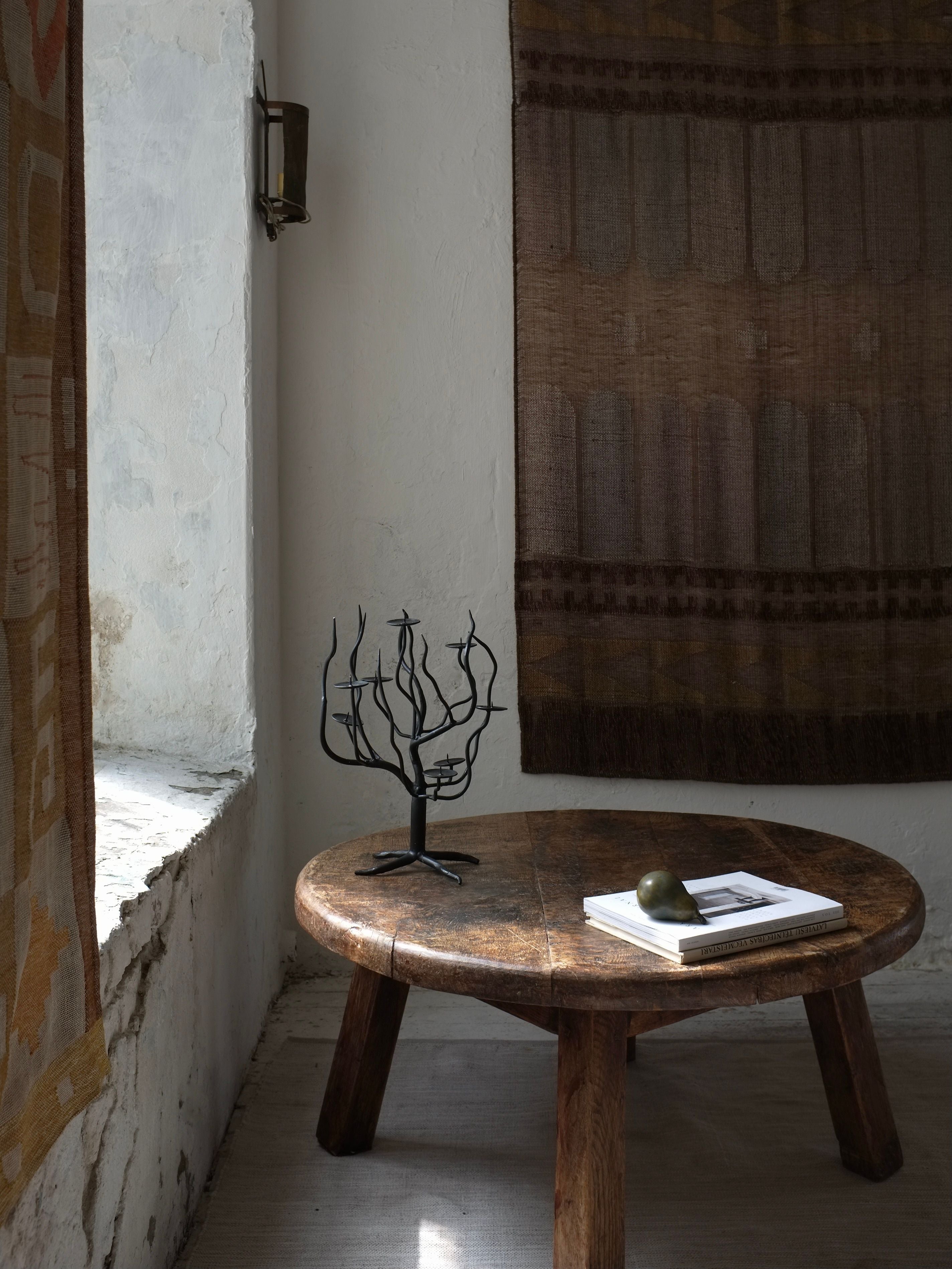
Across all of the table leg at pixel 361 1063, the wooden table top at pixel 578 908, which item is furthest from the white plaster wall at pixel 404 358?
the table leg at pixel 361 1063

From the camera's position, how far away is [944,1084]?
84.2 inches

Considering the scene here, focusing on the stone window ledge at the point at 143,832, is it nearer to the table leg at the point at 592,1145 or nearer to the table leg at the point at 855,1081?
the table leg at the point at 592,1145

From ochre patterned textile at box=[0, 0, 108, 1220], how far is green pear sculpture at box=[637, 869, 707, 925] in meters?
0.68

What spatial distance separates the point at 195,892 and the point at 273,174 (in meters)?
1.63

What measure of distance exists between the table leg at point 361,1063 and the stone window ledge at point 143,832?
1.28 ft

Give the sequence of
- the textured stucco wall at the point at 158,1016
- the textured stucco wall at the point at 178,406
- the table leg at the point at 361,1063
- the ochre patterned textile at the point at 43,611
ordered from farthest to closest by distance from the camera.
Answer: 1. the textured stucco wall at the point at 178,406
2. the table leg at the point at 361,1063
3. the textured stucco wall at the point at 158,1016
4. the ochre patterned textile at the point at 43,611

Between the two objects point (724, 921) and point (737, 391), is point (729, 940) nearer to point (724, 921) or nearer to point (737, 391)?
point (724, 921)

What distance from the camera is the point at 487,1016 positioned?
8.18 ft

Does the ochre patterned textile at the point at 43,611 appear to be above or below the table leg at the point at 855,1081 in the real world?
above

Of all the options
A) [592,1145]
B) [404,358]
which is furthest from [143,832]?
[404,358]

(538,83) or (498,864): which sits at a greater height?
(538,83)

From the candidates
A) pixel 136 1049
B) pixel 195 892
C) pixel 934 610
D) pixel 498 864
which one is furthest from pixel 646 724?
pixel 136 1049

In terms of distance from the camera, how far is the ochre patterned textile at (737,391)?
2643 mm

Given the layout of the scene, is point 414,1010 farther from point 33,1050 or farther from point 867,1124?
point 33,1050
